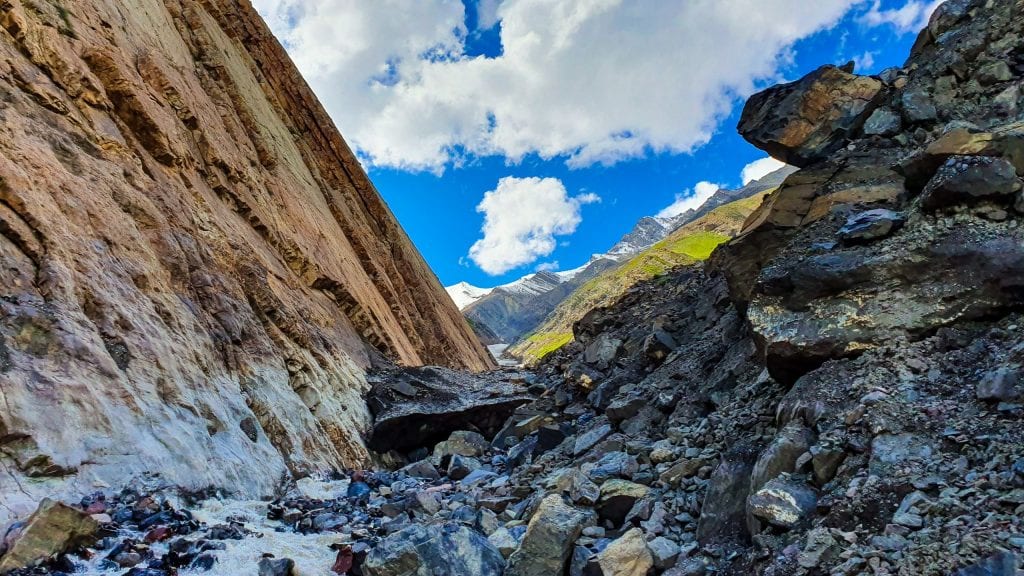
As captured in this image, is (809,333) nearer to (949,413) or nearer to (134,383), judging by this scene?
(949,413)

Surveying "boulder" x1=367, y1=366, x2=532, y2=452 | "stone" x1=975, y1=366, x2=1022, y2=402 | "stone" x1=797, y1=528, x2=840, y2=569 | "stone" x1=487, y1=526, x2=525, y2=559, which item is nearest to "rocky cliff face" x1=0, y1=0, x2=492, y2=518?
"boulder" x1=367, y1=366, x2=532, y2=452

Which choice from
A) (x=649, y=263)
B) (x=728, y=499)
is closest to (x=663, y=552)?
(x=728, y=499)

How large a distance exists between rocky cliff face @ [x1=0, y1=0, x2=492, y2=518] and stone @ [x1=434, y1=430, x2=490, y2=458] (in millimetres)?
2228

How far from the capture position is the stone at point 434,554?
561 centimetres

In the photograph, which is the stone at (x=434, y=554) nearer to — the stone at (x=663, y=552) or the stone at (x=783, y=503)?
the stone at (x=663, y=552)

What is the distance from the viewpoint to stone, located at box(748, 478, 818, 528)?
4875mm

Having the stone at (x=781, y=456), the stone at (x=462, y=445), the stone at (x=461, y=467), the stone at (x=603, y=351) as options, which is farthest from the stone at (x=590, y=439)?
the stone at (x=603, y=351)

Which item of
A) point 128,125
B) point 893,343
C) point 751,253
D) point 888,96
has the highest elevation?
point 128,125

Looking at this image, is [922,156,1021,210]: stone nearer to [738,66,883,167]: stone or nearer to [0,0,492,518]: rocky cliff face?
[738,66,883,167]: stone

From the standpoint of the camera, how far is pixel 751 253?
943 centimetres

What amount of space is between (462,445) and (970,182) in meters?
11.7

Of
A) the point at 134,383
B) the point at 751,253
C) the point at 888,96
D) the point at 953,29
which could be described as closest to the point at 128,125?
the point at 134,383

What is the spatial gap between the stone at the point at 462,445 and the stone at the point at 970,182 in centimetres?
1094

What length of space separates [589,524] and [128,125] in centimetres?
1589
